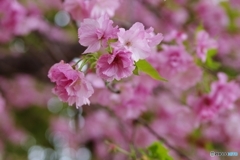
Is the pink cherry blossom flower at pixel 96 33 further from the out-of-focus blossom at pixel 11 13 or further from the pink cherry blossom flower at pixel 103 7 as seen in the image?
the out-of-focus blossom at pixel 11 13

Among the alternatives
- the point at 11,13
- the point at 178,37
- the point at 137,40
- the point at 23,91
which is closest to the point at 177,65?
the point at 178,37

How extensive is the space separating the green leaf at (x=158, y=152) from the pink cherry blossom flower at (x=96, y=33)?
0.36 meters

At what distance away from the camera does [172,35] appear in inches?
45.5

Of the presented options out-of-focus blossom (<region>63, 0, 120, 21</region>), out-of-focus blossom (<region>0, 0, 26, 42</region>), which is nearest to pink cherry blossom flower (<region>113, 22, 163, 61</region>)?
out-of-focus blossom (<region>63, 0, 120, 21</region>)

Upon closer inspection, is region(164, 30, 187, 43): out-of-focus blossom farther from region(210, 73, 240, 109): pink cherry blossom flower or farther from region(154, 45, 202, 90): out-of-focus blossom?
region(210, 73, 240, 109): pink cherry blossom flower

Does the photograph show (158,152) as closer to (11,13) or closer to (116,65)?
(116,65)

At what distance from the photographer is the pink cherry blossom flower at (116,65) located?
0.73 metres

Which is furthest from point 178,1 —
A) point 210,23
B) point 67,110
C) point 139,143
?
point 67,110

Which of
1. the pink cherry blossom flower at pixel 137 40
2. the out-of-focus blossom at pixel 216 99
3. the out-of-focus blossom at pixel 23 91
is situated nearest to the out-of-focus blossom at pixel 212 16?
the out-of-focus blossom at pixel 216 99

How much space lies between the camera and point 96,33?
29.2 inches

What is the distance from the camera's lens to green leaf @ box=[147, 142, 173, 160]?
99 cm

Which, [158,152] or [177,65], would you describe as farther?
[177,65]

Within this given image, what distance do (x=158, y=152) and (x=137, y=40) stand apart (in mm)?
364

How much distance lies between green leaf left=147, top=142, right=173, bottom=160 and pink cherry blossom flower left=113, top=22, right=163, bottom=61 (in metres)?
0.32
